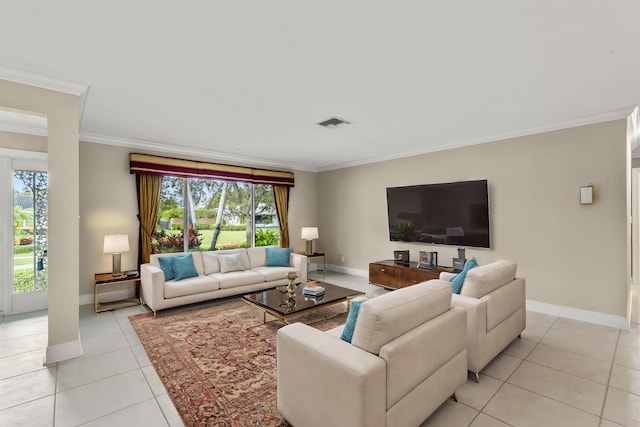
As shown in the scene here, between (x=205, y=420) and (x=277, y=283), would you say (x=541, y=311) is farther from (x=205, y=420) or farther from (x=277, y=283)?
(x=205, y=420)

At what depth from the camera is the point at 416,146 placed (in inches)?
208

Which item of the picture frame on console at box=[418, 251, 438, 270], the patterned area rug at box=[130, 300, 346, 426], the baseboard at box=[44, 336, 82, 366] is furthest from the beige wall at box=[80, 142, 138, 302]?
the picture frame on console at box=[418, 251, 438, 270]

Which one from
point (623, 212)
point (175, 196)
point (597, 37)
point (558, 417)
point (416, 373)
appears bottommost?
point (558, 417)

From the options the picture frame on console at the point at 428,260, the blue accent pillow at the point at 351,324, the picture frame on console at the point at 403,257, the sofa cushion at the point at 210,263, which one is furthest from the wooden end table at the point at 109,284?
the picture frame on console at the point at 428,260

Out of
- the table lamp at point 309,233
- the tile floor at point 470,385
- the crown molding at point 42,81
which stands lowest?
the tile floor at point 470,385

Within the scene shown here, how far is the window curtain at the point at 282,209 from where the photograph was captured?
22.3 ft

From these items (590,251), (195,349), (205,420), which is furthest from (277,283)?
(590,251)

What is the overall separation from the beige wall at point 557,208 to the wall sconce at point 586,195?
9cm

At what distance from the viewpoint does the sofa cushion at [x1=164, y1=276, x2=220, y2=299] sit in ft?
13.6

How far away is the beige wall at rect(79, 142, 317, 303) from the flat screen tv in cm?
467

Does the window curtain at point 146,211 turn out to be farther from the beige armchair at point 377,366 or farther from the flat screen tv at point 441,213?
the flat screen tv at point 441,213

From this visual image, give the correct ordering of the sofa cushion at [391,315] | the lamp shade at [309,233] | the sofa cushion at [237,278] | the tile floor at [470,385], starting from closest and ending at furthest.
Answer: the sofa cushion at [391,315], the tile floor at [470,385], the sofa cushion at [237,278], the lamp shade at [309,233]

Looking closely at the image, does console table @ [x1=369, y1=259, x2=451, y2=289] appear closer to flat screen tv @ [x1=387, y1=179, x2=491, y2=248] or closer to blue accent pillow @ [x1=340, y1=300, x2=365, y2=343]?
flat screen tv @ [x1=387, y1=179, x2=491, y2=248]

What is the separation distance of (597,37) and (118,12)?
10.6 ft
